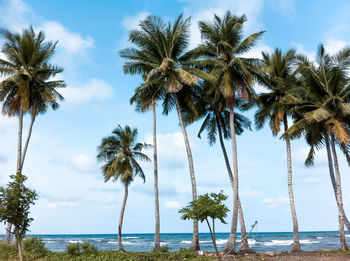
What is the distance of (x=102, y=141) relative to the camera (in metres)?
25.8

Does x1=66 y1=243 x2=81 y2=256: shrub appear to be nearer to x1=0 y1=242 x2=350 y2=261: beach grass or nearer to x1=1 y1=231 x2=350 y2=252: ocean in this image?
x1=0 y1=242 x2=350 y2=261: beach grass

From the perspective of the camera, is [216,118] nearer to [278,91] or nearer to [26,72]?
[278,91]

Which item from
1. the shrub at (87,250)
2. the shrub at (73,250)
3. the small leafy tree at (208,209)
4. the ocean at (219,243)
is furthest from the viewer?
the ocean at (219,243)

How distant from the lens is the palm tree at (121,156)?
Answer: 2434 centimetres

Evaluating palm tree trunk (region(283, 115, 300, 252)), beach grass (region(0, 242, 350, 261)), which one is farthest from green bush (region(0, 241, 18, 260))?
palm tree trunk (region(283, 115, 300, 252))

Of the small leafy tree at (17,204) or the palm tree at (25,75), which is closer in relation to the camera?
the small leafy tree at (17,204)

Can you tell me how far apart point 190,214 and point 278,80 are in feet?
37.1

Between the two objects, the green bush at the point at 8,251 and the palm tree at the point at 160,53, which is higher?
the palm tree at the point at 160,53

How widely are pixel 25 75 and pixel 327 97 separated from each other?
62.6 ft

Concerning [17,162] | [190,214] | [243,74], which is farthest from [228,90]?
[17,162]

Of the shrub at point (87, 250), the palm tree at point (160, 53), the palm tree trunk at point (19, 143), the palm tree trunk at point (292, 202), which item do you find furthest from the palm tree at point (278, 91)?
the palm tree trunk at point (19, 143)

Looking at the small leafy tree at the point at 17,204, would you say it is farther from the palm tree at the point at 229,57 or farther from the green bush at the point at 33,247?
the palm tree at the point at 229,57

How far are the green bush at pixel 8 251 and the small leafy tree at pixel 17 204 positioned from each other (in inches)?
83.8

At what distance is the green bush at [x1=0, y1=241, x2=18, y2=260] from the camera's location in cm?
1571
